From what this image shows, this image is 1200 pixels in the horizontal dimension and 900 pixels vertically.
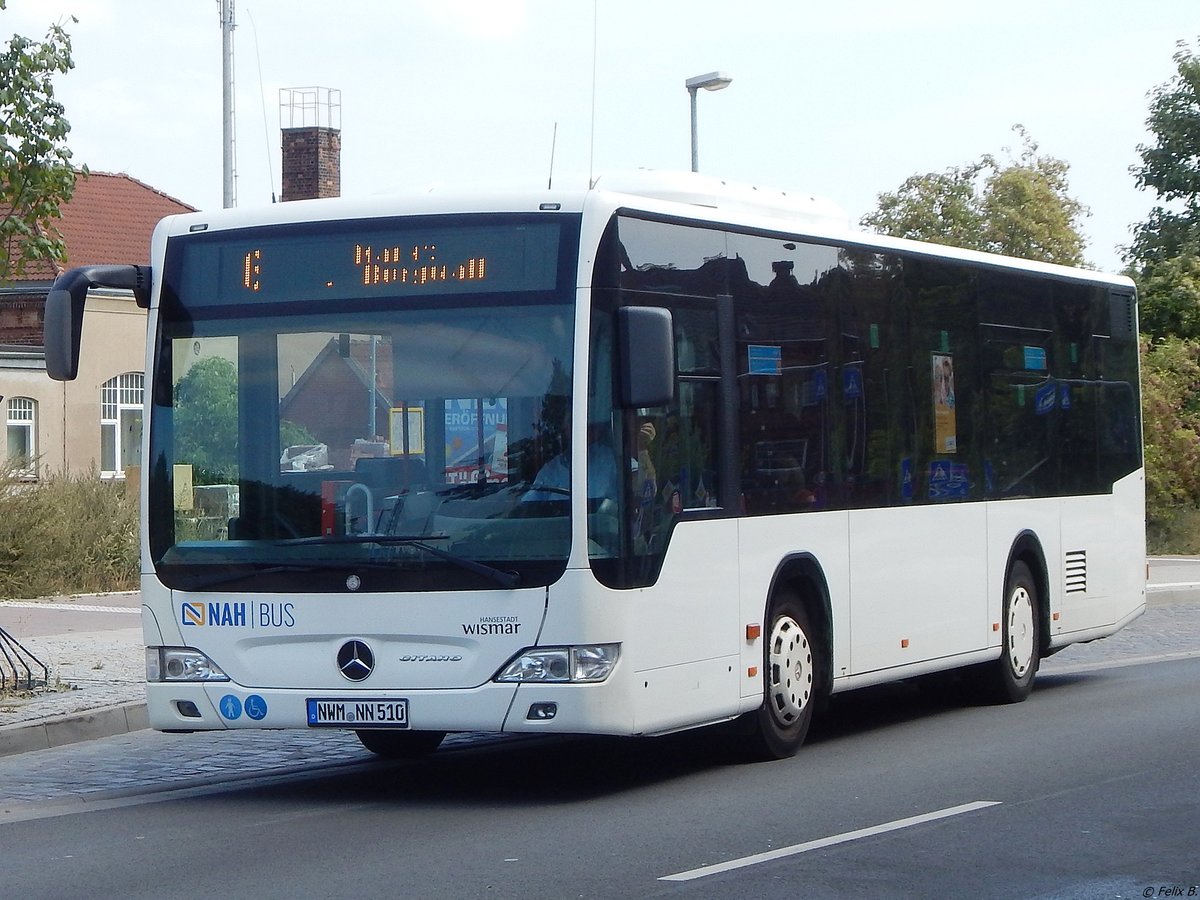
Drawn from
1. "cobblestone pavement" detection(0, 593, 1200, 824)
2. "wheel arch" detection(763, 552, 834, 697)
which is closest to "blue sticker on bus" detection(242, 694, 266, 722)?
"cobblestone pavement" detection(0, 593, 1200, 824)

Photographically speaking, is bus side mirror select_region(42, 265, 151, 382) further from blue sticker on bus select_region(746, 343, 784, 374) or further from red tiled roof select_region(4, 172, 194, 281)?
red tiled roof select_region(4, 172, 194, 281)

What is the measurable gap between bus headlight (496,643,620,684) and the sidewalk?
439cm

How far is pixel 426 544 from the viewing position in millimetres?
9625

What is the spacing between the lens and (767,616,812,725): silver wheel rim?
11.0 m

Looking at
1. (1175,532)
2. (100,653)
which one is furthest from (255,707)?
(1175,532)

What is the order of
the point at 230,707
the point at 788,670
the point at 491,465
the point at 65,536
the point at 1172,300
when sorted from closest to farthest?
the point at 491,465, the point at 230,707, the point at 788,670, the point at 65,536, the point at 1172,300

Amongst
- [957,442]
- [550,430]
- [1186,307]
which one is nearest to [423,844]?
[550,430]

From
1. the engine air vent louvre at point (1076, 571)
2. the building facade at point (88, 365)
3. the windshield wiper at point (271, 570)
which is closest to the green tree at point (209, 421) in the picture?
the windshield wiper at point (271, 570)

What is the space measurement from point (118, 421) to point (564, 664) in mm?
40695

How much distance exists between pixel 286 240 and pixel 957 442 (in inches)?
208

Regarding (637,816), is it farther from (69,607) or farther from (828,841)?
(69,607)

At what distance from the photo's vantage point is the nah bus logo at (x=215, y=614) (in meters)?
9.98

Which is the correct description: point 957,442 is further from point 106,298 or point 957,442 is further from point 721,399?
point 106,298

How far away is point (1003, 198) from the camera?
53.4m
